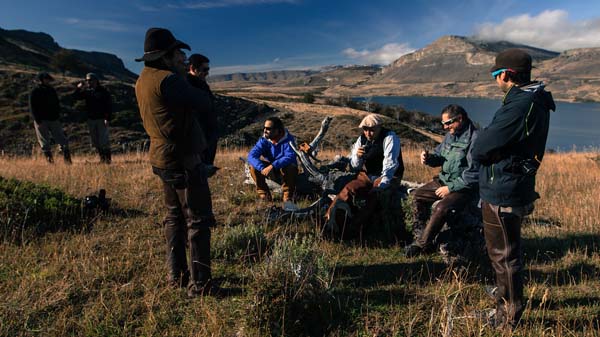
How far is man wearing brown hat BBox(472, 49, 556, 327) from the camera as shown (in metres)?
2.53

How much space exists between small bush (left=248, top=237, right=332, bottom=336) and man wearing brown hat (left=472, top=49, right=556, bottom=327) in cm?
139

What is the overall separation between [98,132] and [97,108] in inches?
24.4

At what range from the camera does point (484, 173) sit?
2.81 meters

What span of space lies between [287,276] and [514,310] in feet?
5.82

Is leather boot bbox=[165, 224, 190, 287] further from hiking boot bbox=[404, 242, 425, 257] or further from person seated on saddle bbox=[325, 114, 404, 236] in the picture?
hiking boot bbox=[404, 242, 425, 257]

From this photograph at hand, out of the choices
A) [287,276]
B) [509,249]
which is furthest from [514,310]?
[287,276]

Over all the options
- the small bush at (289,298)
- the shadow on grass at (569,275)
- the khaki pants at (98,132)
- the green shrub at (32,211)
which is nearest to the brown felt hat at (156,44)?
the small bush at (289,298)

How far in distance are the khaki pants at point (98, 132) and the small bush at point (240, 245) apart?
21.5 ft

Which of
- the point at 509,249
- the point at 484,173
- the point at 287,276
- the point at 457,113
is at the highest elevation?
the point at 457,113

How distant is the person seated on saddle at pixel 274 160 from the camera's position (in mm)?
6113

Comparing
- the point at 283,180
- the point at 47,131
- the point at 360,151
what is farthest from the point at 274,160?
the point at 47,131

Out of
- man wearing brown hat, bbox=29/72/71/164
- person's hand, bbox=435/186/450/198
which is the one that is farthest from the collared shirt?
man wearing brown hat, bbox=29/72/71/164

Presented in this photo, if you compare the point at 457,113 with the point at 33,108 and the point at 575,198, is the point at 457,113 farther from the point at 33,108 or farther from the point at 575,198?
the point at 33,108

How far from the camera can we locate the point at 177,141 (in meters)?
3.03
